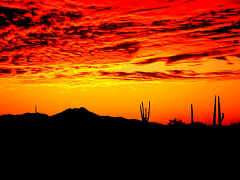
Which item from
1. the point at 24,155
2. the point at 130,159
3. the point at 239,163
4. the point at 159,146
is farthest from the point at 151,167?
the point at 24,155

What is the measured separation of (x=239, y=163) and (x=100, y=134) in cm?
792

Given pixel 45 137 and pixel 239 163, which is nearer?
pixel 239 163

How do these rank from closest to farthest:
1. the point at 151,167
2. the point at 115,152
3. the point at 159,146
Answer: the point at 151,167 < the point at 115,152 < the point at 159,146

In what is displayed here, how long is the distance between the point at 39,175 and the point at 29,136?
4527 mm

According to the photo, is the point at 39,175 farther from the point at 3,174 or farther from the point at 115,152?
the point at 115,152

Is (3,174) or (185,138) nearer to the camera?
(3,174)

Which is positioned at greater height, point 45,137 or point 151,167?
point 45,137

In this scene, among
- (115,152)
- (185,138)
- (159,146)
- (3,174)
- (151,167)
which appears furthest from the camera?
(185,138)

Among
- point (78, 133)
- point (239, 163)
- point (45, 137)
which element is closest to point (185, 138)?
point (239, 163)

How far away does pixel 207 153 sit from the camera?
1891 cm

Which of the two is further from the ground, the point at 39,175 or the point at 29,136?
the point at 29,136

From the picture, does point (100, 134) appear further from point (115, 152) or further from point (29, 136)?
point (29, 136)

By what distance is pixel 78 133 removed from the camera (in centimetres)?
2059

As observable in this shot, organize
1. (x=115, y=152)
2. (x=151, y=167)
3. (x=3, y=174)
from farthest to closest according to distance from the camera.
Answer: (x=115, y=152) → (x=151, y=167) → (x=3, y=174)
